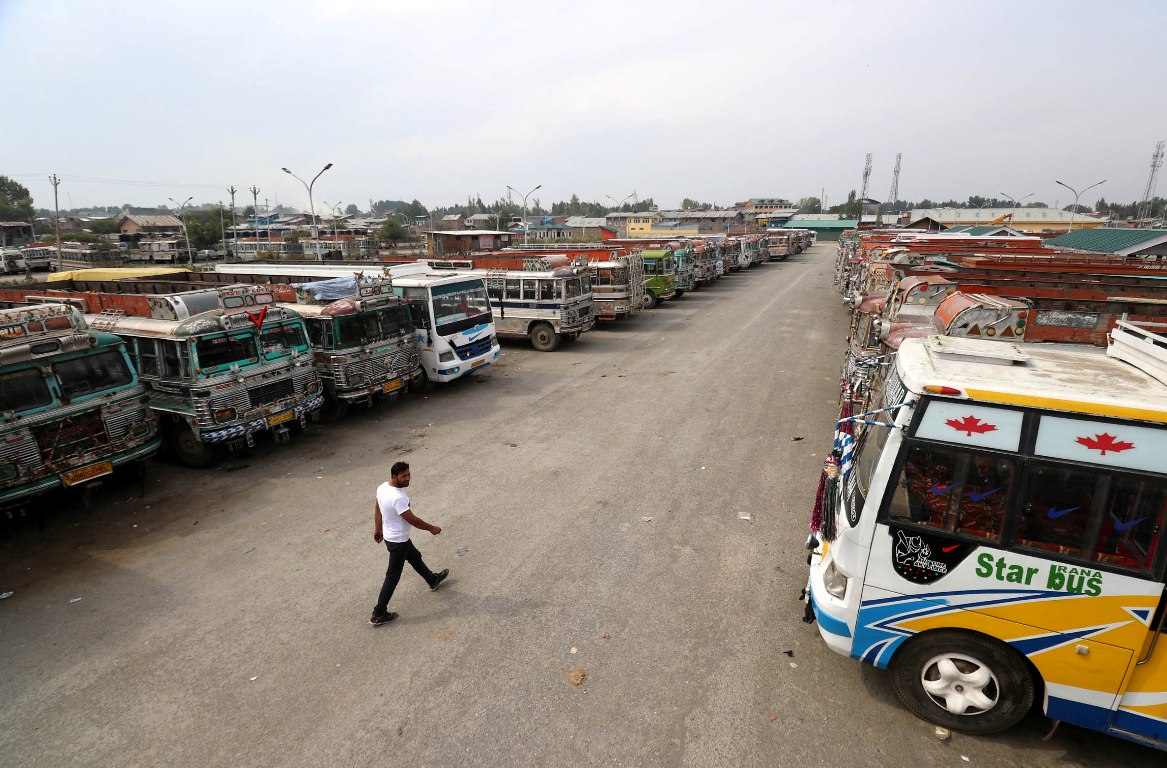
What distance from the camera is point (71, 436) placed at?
7.31 meters

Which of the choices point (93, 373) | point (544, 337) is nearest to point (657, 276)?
point (544, 337)

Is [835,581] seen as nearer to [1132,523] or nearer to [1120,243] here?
[1132,523]

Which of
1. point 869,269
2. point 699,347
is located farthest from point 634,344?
point 869,269

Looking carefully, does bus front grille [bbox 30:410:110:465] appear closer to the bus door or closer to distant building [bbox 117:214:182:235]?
the bus door

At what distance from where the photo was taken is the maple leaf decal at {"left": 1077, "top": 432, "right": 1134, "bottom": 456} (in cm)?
336

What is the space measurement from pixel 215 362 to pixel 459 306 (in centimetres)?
539

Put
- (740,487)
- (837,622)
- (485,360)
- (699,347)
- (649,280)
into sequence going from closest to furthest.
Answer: (837,622), (740,487), (485,360), (699,347), (649,280)

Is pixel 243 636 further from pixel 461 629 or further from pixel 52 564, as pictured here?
pixel 52 564

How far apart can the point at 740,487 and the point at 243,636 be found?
19.8ft

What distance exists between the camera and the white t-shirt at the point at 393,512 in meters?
5.23

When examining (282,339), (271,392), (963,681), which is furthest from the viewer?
(282,339)

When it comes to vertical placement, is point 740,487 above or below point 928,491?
below

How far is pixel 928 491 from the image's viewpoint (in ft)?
12.3

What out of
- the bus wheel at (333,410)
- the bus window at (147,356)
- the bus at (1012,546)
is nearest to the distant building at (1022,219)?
the bus wheel at (333,410)
